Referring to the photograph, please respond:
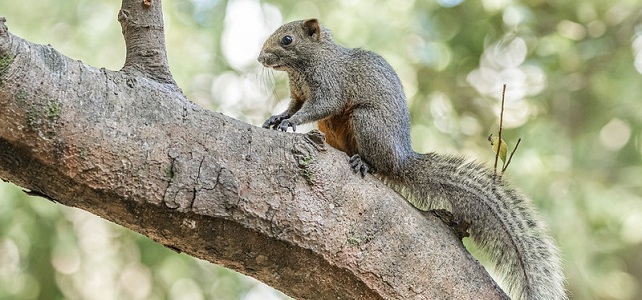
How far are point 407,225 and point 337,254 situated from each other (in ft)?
0.75

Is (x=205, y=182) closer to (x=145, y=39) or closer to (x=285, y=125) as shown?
(x=145, y=39)

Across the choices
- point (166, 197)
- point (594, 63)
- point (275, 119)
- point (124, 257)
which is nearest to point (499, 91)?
point (594, 63)

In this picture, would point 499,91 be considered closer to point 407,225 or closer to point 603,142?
point 603,142

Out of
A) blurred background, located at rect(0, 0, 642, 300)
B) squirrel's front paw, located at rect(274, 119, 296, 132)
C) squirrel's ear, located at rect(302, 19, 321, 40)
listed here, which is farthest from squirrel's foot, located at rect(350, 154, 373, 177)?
blurred background, located at rect(0, 0, 642, 300)

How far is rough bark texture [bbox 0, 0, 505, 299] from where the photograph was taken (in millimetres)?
1449

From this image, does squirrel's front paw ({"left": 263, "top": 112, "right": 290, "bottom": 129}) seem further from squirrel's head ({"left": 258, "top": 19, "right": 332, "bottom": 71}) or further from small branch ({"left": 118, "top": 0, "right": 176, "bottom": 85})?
small branch ({"left": 118, "top": 0, "right": 176, "bottom": 85})

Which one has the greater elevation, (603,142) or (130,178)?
(603,142)

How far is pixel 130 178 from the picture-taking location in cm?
152

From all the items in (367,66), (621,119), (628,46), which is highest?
(628,46)

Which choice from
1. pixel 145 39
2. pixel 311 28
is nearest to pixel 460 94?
pixel 311 28

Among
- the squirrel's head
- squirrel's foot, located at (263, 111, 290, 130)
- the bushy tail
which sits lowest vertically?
the bushy tail

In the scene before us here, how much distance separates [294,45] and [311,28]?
0.10 m

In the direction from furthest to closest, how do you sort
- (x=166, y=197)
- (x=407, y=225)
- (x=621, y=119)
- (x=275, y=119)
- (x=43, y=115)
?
(x=621, y=119) → (x=275, y=119) → (x=407, y=225) → (x=166, y=197) → (x=43, y=115)

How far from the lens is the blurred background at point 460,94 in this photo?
3.62m
